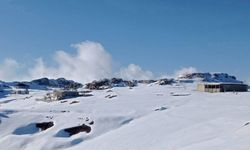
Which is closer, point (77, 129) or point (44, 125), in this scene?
point (77, 129)

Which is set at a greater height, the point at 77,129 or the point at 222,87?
the point at 222,87

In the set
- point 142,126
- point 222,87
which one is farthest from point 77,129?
point 222,87

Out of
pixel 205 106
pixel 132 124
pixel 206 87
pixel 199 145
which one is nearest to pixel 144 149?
pixel 199 145

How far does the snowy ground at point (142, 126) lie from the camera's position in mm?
52312

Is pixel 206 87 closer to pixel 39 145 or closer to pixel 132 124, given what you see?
pixel 132 124

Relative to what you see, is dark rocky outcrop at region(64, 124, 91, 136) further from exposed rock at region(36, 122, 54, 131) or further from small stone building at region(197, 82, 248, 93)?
small stone building at region(197, 82, 248, 93)

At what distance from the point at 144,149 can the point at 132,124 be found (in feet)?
53.9

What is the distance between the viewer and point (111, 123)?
7281 cm

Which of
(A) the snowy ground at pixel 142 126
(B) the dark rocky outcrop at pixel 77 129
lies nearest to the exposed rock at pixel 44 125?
(A) the snowy ground at pixel 142 126

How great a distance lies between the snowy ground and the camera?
172ft

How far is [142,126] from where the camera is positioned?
2648 inches

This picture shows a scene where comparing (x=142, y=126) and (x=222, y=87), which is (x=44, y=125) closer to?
(x=142, y=126)

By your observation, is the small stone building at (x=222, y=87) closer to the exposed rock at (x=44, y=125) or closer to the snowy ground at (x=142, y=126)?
the snowy ground at (x=142, y=126)

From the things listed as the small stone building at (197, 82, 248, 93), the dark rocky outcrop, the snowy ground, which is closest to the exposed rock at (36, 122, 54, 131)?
the snowy ground
